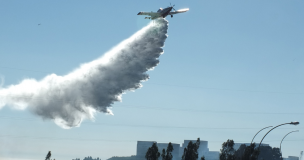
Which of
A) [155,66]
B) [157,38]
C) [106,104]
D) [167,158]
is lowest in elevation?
[167,158]

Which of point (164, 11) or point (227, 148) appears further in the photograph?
point (227, 148)

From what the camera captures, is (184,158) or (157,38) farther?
(184,158)

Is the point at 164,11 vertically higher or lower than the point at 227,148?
higher

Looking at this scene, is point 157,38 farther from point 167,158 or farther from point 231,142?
point 231,142

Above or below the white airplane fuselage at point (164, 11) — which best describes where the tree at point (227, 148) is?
below

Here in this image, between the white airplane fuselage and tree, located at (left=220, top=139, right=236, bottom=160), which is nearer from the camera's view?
the white airplane fuselage

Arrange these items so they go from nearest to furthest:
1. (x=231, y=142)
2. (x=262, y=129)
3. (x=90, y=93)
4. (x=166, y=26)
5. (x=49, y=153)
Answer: (x=262, y=129)
(x=166, y=26)
(x=90, y=93)
(x=49, y=153)
(x=231, y=142)

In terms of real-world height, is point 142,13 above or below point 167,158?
above

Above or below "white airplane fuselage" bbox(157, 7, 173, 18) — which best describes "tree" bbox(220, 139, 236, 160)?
below

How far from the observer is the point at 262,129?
95938 mm

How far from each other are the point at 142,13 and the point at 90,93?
1128 inches

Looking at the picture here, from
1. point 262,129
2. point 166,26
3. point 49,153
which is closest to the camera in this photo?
point 262,129

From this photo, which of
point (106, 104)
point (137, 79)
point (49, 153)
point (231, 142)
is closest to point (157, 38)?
point (137, 79)

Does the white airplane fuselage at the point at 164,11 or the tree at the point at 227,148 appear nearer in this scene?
the white airplane fuselage at the point at 164,11
